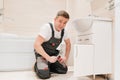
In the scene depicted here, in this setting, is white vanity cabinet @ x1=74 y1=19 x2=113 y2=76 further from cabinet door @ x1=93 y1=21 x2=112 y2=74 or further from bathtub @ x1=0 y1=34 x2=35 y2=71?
bathtub @ x1=0 y1=34 x2=35 y2=71

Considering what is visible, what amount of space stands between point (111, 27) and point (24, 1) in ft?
5.66

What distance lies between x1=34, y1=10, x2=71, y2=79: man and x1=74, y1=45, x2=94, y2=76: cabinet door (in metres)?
0.28

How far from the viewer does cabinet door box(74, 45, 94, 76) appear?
147 centimetres

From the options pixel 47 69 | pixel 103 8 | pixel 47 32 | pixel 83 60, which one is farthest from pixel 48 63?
pixel 103 8

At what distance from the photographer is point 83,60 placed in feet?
4.91

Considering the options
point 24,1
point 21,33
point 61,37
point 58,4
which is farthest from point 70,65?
point 24,1

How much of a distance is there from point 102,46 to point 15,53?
3.75 ft

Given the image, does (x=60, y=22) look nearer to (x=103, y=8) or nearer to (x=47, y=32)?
(x=47, y=32)

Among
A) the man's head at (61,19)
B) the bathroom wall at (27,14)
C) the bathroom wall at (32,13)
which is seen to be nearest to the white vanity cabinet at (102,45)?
the man's head at (61,19)

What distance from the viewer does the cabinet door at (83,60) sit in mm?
1469

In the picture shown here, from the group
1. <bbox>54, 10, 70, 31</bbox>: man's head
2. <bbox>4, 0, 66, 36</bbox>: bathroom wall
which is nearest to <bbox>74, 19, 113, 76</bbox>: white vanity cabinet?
<bbox>54, 10, 70, 31</bbox>: man's head

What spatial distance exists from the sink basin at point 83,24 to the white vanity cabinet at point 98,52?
0.16 feet

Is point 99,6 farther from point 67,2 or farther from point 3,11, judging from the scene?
point 3,11

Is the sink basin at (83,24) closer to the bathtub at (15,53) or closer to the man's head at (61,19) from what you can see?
the man's head at (61,19)
